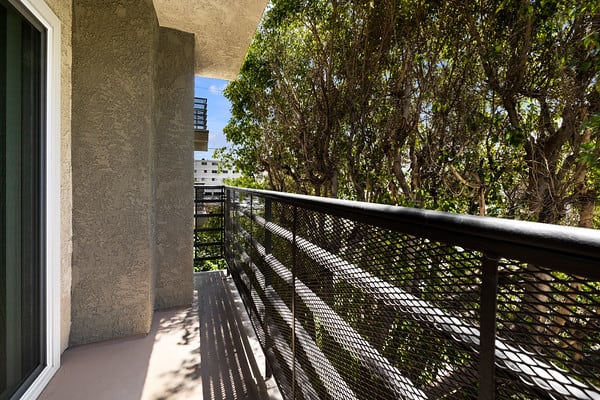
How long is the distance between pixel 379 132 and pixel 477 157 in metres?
1.60

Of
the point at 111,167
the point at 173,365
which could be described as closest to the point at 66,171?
the point at 111,167

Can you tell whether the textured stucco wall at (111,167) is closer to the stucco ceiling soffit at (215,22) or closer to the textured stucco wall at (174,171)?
the stucco ceiling soffit at (215,22)

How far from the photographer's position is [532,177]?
12.2 ft

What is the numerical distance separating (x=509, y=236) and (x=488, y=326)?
17 cm

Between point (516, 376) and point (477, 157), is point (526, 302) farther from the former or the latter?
point (477, 157)

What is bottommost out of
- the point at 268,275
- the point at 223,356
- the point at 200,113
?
the point at 223,356

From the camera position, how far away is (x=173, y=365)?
6.97 ft

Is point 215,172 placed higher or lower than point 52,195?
higher

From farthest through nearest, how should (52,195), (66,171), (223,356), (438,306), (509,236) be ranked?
(223,356), (66,171), (52,195), (438,306), (509,236)

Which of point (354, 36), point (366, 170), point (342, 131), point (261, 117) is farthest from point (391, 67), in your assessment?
point (261, 117)

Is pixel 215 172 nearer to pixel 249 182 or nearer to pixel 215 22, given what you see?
pixel 249 182

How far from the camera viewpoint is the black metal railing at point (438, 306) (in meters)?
0.41

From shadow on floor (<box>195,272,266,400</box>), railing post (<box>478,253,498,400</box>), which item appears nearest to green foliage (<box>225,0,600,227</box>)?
railing post (<box>478,253,498,400</box>)

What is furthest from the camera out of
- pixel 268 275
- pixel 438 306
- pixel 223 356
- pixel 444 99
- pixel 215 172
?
pixel 215 172
